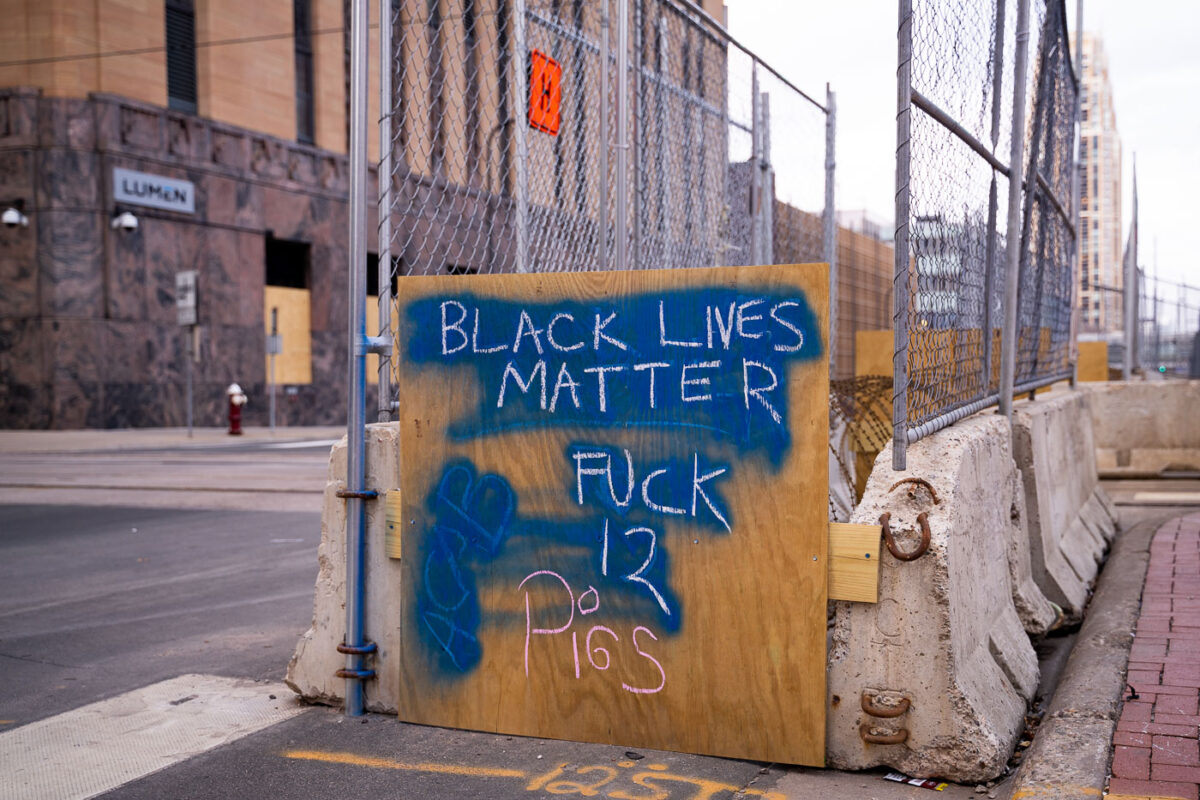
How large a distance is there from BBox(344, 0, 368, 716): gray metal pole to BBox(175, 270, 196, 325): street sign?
20513 mm

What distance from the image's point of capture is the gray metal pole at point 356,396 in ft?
13.0

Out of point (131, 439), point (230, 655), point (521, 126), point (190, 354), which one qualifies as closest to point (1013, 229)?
point (521, 126)

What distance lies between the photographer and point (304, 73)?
1169 inches

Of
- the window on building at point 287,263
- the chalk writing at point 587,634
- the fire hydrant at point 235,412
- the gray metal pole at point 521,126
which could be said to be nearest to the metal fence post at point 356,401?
the chalk writing at point 587,634

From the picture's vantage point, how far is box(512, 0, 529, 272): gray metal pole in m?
5.26

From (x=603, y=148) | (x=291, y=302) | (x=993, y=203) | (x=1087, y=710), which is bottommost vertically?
(x=1087, y=710)

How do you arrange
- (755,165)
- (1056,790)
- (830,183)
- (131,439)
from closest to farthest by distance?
1. (1056,790)
2. (755,165)
3. (830,183)
4. (131,439)

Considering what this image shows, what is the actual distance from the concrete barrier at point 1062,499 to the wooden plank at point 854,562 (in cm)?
231

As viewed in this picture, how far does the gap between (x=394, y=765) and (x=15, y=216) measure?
22.8 metres

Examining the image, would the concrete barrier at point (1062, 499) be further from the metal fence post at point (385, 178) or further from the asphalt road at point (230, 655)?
the metal fence post at point (385, 178)

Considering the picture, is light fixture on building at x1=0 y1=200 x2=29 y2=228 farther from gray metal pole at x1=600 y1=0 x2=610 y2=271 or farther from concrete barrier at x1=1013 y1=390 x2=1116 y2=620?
concrete barrier at x1=1013 y1=390 x2=1116 y2=620

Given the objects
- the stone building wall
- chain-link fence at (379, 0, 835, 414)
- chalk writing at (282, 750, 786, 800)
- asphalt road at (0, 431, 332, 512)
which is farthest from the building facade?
chalk writing at (282, 750, 786, 800)

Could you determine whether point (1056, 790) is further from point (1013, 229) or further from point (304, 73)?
point (304, 73)

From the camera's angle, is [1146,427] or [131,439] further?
[131,439]
